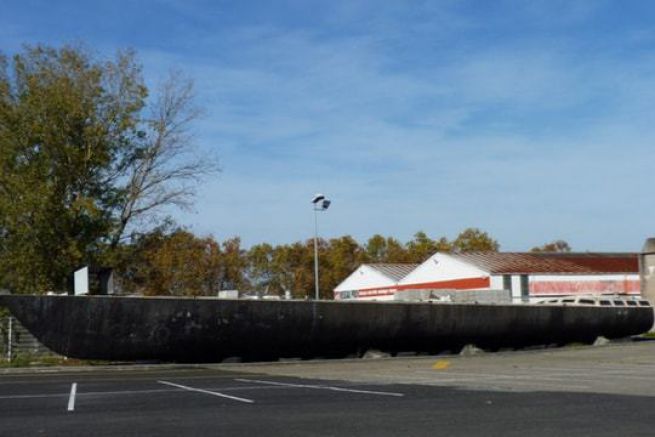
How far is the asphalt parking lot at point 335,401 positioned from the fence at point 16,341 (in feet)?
7.88

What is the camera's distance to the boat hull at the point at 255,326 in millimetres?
23547

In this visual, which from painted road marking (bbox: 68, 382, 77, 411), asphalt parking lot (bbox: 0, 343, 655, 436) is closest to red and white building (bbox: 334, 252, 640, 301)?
asphalt parking lot (bbox: 0, 343, 655, 436)

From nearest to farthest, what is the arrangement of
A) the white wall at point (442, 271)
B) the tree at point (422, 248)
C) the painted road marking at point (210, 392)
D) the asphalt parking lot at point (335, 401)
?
the asphalt parking lot at point (335, 401)
the painted road marking at point (210, 392)
the white wall at point (442, 271)
the tree at point (422, 248)

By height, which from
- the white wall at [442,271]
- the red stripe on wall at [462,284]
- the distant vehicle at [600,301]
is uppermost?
the white wall at [442,271]

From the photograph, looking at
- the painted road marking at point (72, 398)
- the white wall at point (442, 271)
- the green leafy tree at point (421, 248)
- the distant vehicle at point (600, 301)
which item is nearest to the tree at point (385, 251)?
the green leafy tree at point (421, 248)

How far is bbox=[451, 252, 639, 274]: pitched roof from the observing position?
206 ft

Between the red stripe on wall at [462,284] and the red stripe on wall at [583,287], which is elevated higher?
the red stripe on wall at [462,284]

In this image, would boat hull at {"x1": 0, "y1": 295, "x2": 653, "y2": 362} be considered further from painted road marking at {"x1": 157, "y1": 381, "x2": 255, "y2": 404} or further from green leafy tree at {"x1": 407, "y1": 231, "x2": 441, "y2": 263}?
green leafy tree at {"x1": 407, "y1": 231, "x2": 441, "y2": 263}

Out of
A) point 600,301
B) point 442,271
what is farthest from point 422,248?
point 600,301

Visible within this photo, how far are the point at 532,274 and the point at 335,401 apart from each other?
50.1 meters

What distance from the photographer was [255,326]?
2547 centimetres

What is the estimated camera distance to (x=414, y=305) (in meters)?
28.6

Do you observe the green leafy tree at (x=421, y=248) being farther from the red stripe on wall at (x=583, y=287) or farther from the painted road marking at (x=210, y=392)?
the painted road marking at (x=210, y=392)

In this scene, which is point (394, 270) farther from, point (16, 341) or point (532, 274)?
point (16, 341)
